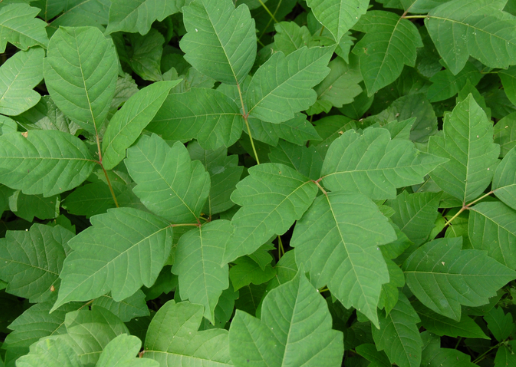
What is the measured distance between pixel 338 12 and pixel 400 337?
1275 millimetres

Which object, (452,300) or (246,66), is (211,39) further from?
(452,300)

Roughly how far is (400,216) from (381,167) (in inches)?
18.2

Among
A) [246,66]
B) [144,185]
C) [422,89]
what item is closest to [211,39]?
[246,66]

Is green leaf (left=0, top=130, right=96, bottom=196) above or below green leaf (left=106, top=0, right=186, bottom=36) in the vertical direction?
below

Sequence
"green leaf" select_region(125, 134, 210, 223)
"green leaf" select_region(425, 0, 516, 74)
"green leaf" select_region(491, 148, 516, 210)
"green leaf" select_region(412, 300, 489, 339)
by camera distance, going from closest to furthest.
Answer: "green leaf" select_region(125, 134, 210, 223), "green leaf" select_region(491, 148, 516, 210), "green leaf" select_region(412, 300, 489, 339), "green leaf" select_region(425, 0, 516, 74)

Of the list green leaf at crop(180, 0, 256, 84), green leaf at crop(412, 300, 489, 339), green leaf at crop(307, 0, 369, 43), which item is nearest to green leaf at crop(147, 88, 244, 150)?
green leaf at crop(180, 0, 256, 84)

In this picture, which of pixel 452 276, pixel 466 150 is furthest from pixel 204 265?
pixel 466 150

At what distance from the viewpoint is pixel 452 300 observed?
153 cm

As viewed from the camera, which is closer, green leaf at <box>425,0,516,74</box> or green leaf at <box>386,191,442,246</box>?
green leaf at <box>386,191,442,246</box>

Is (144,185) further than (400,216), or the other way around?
(400,216)

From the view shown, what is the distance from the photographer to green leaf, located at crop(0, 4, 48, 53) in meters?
1.70

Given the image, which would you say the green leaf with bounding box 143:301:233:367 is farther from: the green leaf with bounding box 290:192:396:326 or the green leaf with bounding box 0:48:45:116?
the green leaf with bounding box 0:48:45:116

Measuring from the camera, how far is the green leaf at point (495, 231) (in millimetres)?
1547

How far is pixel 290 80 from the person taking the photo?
1.47 metres
